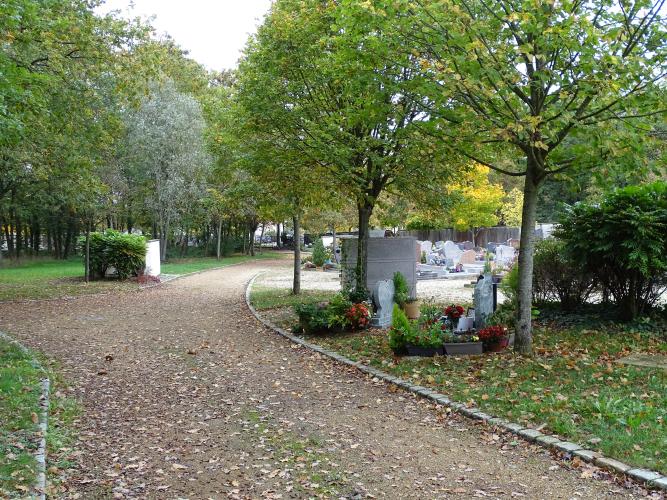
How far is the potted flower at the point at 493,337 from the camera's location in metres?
7.99

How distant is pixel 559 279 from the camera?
34.3 feet

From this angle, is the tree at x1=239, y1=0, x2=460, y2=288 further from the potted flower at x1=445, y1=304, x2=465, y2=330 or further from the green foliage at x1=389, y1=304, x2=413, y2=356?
the green foliage at x1=389, y1=304, x2=413, y2=356

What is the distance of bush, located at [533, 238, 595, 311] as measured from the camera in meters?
10.2

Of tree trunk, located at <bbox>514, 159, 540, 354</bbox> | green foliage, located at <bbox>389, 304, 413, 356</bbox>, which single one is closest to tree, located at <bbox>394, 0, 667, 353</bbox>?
tree trunk, located at <bbox>514, 159, 540, 354</bbox>

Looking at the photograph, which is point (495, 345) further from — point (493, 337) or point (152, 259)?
point (152, 259)

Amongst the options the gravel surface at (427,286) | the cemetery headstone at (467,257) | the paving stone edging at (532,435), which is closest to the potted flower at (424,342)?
the paving stone edging at (532,435)

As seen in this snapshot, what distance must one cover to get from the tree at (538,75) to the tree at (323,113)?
201cm

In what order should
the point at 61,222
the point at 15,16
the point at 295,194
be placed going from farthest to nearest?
the point at 61,222 → the point at 295,194 → the point at 15,16

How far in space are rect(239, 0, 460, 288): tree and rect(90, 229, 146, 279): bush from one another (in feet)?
34.6

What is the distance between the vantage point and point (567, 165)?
742cm

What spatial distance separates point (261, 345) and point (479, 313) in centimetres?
361

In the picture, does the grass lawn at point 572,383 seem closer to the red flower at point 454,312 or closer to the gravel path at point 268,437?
the gravel path at point 268,437

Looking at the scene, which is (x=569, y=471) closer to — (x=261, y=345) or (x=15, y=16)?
(x=261, y=345)

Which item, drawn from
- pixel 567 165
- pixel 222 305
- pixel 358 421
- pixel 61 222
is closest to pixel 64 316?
pixel 222 305
